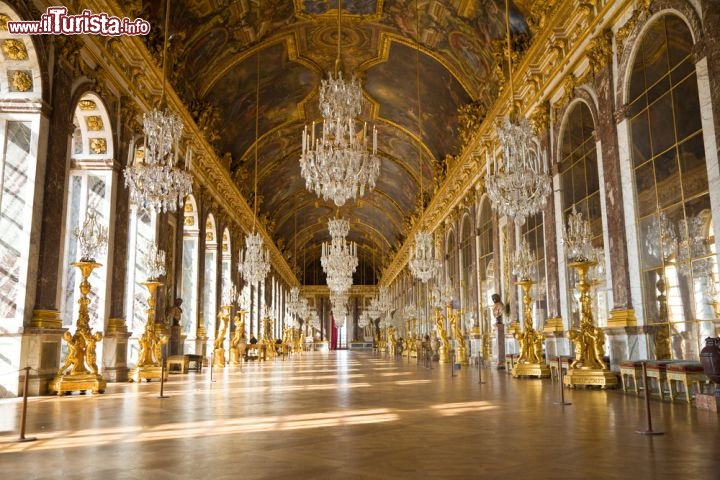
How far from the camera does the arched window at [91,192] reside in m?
11.1

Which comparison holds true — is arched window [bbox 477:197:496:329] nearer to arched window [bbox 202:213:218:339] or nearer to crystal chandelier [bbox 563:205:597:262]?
crystal chandelier [bbox 563:205:597:262]

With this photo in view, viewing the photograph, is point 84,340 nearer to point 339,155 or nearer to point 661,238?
point 339,155

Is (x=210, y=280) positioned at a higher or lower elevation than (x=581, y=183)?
lower

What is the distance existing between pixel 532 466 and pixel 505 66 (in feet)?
41.3

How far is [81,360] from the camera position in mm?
8703

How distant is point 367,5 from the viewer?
16.5 m

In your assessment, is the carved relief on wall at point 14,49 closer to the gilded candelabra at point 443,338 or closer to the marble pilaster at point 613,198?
the marble pilaster at point 613,198

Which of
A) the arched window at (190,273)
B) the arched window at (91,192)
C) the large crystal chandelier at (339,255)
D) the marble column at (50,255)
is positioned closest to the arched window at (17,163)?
the marble column at (50,255)

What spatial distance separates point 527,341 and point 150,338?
7.76 metres

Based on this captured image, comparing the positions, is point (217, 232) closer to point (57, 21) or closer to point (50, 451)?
point (57, 21)

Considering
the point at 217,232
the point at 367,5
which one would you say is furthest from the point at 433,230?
the point at 367,5

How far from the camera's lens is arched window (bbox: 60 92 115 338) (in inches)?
435

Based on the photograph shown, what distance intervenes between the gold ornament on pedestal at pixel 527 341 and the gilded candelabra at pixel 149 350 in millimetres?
7302

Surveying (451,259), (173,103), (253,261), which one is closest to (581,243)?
(253,261)
